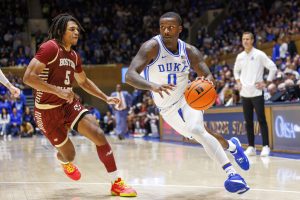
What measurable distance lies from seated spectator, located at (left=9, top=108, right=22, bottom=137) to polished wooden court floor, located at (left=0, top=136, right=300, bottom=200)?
11.0 m

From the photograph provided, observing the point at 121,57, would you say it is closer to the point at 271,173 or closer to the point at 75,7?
the point at 75,7

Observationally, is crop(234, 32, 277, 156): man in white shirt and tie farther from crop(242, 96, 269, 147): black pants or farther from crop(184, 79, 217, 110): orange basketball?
crop(184, 79, 217, 110): orange basketball

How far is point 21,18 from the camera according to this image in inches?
1043

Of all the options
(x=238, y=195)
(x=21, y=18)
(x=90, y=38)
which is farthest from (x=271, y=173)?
(x=21, y=18)

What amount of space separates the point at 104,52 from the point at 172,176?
1928 centimetres

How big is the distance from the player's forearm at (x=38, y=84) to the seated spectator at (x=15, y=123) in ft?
49.0

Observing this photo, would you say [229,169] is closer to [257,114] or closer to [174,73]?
[174,73]

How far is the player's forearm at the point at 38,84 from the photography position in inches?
178

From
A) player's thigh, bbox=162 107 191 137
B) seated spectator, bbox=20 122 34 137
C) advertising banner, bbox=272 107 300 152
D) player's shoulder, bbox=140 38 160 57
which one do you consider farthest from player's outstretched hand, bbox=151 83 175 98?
seated spectator, bbox=20 122 34 137

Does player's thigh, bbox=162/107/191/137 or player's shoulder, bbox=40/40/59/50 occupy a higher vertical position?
player's shoulder, bbox=40/40/59/50

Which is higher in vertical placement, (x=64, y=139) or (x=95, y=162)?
(x=64, y=139)

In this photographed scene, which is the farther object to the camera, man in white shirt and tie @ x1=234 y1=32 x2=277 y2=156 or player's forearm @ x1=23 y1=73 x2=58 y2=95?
man in white shirt and tie @ x1=234 y1=32 x2=277 y2=156

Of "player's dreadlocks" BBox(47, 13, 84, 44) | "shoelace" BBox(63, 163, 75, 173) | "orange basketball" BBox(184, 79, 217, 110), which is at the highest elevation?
"player's dreadlocks" BBox(47, 13, 84, 44)

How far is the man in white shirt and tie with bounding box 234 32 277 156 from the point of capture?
26.6 feet
